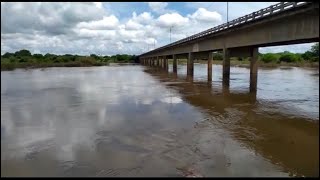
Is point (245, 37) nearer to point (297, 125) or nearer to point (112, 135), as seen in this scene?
point (297, 125)

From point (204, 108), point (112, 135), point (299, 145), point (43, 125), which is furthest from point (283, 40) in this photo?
point (43, 125)

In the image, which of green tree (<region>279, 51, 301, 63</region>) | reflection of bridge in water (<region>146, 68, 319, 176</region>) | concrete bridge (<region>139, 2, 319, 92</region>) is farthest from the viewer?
green tree (<region>279, 51, 301, 63</region>)

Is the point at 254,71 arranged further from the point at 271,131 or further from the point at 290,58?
the point at 290,58

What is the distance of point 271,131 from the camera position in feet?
51.9

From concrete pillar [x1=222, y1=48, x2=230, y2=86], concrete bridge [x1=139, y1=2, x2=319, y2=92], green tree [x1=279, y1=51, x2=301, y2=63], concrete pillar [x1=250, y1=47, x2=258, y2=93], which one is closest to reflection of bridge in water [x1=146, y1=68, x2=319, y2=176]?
concrete bridge [x1=139, y1=2, x2=319, y2=92]

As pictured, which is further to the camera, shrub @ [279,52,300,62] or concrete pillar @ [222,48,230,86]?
shrub @ [279,52,300,62]

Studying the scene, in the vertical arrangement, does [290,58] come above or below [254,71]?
below

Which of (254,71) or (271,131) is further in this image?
(254,71)

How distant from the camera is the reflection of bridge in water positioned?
11.4 metres

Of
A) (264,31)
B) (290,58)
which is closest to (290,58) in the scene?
(290,58)

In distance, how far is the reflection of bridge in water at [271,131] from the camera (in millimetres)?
11438

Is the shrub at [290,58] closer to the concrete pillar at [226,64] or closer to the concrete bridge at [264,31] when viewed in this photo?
the concrete bridge at [264,31]

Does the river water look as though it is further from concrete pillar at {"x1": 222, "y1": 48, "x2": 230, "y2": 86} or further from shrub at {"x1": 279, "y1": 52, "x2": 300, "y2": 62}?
shrub at {"x1": 279, "y1": 52, "x2": 300, "y2": 62}

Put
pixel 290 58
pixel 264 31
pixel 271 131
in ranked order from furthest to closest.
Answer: pixel 290 58, pixel 264 31, pixel 271 131
